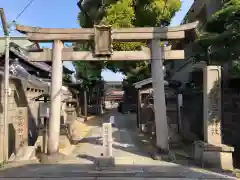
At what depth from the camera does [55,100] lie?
37.6 feet

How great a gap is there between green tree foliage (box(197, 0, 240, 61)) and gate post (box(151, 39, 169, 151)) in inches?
63.0

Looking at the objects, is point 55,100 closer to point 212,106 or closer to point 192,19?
point 212,106

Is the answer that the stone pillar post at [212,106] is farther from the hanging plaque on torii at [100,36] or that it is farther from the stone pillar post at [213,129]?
the hanging plaque on torii at [100,36]

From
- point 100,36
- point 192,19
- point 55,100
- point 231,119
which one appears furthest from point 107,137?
point 192,19

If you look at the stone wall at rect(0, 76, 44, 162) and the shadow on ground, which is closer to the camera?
the shadow on ground

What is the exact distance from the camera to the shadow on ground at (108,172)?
874cm

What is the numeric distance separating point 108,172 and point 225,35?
18.3ft

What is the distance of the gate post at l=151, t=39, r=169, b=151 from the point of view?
11477mm

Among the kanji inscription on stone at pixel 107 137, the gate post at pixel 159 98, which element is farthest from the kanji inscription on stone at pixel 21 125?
the gate post at pixel 159 98

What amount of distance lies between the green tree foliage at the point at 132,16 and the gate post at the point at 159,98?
10.3 meters

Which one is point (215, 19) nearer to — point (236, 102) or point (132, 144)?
point (236, 102)

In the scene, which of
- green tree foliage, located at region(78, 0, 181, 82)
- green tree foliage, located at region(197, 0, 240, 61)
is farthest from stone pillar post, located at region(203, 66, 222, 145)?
green tree foliage, located at region(78, 0, 181, 82)

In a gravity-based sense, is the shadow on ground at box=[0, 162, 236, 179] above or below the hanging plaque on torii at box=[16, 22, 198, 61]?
below

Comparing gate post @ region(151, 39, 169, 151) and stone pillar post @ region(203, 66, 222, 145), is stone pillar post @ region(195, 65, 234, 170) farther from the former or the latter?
gate post @ region(151, 39, 169, 151)
